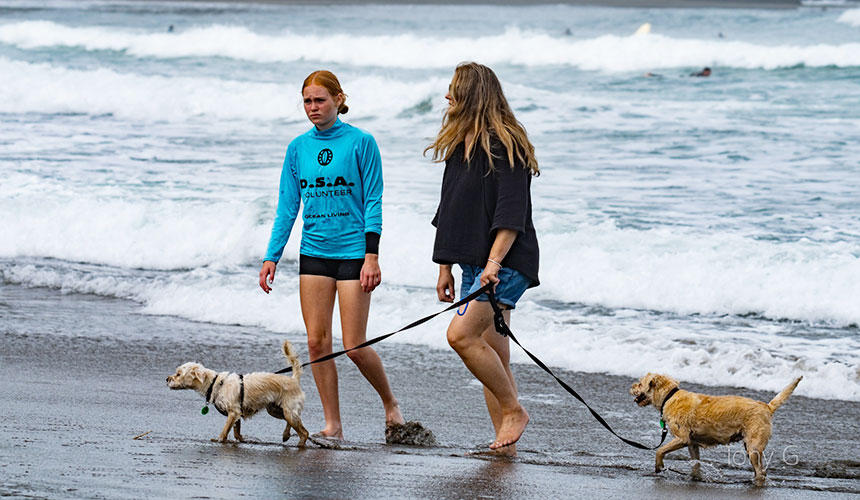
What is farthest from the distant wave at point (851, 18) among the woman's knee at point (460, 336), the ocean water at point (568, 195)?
the woman's knee at point (460, 336)

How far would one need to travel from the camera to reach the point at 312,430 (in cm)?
570

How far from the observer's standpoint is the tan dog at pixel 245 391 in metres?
4.81

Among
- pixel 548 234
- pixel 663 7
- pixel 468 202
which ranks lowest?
pixel 548 234

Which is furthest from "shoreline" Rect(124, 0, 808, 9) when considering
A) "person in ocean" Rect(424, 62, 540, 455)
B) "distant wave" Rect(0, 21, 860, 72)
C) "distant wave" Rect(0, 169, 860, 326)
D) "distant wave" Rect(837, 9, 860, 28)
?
"person in ocean" Rect(424, 62, 540, 455)

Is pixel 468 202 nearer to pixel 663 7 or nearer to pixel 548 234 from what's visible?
pixel 548 234

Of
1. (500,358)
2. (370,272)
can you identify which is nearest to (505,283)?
(500,358)

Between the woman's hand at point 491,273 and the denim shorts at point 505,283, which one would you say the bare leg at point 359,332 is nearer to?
the denim shorts at point 505,283

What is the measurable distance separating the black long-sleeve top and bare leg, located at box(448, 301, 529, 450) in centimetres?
24

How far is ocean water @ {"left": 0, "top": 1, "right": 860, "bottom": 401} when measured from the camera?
880 centimetres

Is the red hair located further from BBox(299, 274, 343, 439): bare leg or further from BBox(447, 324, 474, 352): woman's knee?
BBox(447, 324, 474, 352): woman's knee

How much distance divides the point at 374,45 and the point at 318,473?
121 ft

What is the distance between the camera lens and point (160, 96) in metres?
25.9

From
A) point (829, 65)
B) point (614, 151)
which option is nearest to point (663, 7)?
point (829, 65)

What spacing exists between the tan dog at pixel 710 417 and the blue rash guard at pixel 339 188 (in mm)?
1483
